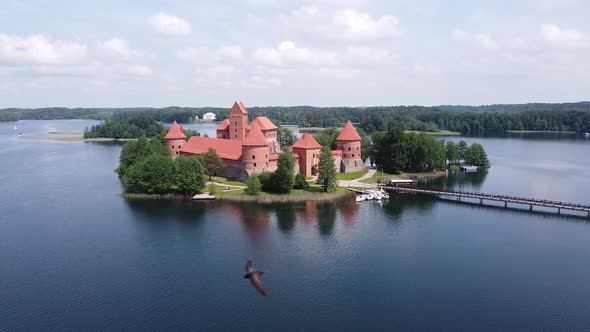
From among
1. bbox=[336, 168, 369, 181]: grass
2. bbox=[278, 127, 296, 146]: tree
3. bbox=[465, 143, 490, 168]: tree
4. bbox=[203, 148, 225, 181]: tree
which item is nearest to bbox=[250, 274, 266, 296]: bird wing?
bbox=[203, 148, 225, 181]: tree

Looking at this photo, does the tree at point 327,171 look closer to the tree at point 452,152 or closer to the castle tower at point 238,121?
the castle tower at point 238,121

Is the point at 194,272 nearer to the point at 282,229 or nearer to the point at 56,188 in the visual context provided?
the point at 282,229

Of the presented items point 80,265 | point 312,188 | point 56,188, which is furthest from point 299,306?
point 56,188

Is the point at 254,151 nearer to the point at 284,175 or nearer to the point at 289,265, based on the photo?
the point at 284,175

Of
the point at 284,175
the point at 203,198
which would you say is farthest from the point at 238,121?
the point at 203,198

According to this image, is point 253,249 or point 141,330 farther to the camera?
point 253,249
